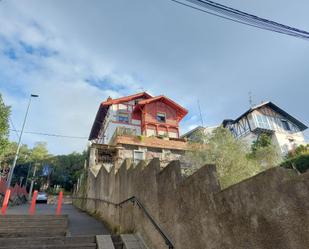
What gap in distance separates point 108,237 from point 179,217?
2.32 metres

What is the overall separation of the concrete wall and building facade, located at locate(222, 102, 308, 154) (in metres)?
26.6

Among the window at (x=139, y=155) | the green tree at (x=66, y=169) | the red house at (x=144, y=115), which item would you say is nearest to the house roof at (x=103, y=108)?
the red house at (x=144, y=115)

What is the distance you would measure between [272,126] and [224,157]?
21.8 metres

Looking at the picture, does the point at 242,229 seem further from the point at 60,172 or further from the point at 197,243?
the point at 60,172

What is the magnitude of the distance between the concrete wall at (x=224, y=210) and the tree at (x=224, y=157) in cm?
733

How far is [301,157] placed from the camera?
1491 centimetres

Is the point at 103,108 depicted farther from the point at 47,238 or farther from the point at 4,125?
the point at 47,238

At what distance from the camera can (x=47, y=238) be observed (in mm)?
4789

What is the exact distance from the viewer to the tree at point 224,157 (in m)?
11.7

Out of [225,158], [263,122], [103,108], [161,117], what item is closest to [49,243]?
[225,158]

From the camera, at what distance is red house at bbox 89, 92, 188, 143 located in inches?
1005

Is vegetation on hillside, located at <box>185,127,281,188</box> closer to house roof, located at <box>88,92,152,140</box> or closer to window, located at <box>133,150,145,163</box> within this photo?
window, located at <box>133,150,145,163</box>

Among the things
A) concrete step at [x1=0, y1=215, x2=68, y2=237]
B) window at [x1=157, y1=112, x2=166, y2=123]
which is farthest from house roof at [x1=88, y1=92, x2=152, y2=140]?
concrete step at [x1=0, y1=215, x2=68, y2=237]

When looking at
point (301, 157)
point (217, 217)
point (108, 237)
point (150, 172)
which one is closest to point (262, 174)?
point (217, 217)
